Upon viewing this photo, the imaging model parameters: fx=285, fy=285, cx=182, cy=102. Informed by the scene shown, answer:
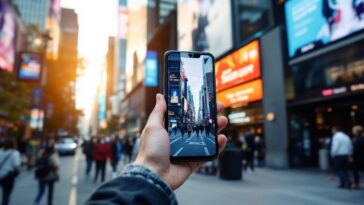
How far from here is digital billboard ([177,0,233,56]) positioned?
24.8 meters

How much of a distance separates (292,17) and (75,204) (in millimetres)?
14946

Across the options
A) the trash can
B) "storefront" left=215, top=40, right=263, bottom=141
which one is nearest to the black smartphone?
the trash can

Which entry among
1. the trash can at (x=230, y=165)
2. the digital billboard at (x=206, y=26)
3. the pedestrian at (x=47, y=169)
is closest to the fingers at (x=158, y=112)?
the pedestrian at (x=47, y=169)

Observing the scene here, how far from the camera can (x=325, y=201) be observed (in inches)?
308

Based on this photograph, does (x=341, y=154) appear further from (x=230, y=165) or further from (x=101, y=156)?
(x=101, y=156)

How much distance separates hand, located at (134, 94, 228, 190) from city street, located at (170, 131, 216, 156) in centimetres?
10

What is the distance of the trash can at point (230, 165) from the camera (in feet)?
41.5

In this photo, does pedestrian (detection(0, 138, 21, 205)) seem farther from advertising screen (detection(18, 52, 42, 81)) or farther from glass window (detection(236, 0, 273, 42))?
glass window (detection(236, 0, 273, 42))

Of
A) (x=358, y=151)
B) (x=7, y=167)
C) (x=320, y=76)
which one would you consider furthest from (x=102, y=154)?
(x=320, y=76)

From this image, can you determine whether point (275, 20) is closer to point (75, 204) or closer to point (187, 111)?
point (75, 204)

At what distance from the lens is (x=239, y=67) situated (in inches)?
878

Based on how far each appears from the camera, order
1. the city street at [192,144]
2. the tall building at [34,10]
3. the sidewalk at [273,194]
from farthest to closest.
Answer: the tall building at [34,10]
the sidewalk at [273,194]
the city street at [192,144]

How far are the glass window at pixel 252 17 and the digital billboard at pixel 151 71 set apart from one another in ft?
95.2

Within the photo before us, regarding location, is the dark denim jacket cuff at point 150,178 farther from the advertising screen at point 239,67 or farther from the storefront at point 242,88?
the advertising screen at point 239,67
